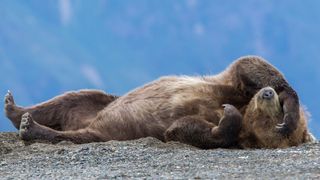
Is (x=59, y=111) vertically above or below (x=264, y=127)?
above

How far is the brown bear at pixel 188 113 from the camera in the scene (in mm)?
7895

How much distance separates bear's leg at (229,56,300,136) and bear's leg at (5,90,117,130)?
194 cm

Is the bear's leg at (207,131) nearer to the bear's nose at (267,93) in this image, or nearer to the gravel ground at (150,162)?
the gravel ground at (150,162)

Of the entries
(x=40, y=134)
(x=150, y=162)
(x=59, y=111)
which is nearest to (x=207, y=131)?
(x=150, y=162)

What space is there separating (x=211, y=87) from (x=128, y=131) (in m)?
1.06

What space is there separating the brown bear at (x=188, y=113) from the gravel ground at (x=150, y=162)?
32 cm

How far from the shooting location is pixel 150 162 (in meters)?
6.45

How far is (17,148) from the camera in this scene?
26.6 ft

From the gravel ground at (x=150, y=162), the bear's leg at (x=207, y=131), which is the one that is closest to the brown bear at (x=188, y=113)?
the bear's leg at (x=207, y=131)

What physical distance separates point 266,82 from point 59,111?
274 centimetres

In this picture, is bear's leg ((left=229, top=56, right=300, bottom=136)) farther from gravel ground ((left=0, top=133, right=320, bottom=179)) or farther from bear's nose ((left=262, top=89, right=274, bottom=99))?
gravel ground ((left=0, top=133, right=320, bottom=179))

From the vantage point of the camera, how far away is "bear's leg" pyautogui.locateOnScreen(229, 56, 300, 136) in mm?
7828

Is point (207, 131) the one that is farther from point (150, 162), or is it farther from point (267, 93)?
point (150, 162)

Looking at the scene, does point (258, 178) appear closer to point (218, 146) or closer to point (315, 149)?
point (315, 149)
